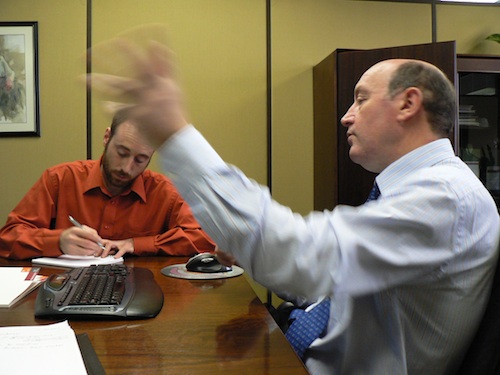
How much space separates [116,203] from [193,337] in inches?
47.4

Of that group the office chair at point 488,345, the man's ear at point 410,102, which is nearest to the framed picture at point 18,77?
the man's ear at point 410,102

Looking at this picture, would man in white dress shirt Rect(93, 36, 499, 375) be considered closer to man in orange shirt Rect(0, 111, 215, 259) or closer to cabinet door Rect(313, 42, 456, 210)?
man in orange shirt Rect(0, 111, 215, 259)

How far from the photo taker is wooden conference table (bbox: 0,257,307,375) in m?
0.76

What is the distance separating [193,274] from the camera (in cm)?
143

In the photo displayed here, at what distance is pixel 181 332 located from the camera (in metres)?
0.92

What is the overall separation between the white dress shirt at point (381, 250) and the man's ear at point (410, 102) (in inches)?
8.2

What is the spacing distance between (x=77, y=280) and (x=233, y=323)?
441 mm

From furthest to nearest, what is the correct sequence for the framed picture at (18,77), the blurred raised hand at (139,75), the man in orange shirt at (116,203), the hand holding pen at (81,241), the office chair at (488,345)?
the framed picture at (18,77), the man in orange shirt at (116,203), the hand holding pen at (81,241), the office chair at (488,345), the blurred raised hand at (139,75)

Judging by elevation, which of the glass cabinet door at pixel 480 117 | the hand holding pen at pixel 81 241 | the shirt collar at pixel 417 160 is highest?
the glass cabinet door at pixel 480 117

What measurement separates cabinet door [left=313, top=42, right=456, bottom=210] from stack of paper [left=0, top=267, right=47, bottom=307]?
1704mm

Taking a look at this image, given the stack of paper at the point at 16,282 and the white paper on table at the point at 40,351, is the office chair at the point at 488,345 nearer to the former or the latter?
the white paper on table at the point at 40,351

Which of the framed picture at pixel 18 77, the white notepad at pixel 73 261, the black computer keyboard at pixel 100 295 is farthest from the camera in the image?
the framed picture at pixel 18 77

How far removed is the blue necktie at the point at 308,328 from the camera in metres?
1.05

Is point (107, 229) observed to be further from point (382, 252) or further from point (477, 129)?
point (477, 129)
